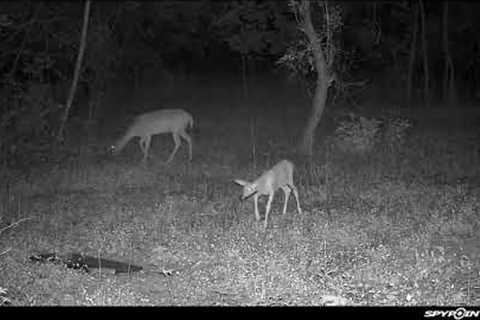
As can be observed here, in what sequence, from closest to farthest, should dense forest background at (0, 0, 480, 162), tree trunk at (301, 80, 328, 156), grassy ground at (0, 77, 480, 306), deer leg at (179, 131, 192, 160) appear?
grassy ground at (0, 77, 480, 306) → deer leg at (179, 131, 192, 160) → tree trunk at (301, 80, 328, 156) → dense forest background at (0, 0, 480, 162)

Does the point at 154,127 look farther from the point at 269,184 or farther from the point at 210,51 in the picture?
the point at 210,51

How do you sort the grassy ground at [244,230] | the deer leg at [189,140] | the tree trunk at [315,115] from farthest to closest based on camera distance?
the tree trunk at [315,115]
the deer leg at [189,140]
the grassy ground at [244,230]

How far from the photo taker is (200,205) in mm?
11328

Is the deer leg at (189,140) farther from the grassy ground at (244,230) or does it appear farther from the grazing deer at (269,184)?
the grazing deer at (269,184)

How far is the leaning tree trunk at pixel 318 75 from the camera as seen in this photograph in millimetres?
16719

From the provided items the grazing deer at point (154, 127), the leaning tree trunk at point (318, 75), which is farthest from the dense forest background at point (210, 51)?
the grazing deer at point (154, 127)

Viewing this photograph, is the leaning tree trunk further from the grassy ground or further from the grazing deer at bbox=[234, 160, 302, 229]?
the grazing deer at bbox=[234, 160, 302, 229]
